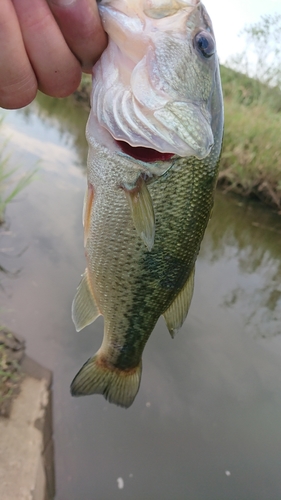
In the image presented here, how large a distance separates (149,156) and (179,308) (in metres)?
0.66

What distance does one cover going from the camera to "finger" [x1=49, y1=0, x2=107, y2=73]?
33.5 inches

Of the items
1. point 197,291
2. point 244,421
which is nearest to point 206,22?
point 244,421

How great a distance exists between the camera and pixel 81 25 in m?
0.87

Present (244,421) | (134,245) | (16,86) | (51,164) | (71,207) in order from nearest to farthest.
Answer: (16,86) → (134,245) → (244,421) → (71,207) → (51,164)

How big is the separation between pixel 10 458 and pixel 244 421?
1918mm

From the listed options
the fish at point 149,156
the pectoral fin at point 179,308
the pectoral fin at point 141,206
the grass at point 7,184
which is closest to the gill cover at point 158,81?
the fish at point 149,156

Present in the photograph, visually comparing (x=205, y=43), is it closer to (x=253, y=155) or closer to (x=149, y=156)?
(x=149, y=156)

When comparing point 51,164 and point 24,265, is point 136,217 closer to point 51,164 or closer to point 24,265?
point 24,265

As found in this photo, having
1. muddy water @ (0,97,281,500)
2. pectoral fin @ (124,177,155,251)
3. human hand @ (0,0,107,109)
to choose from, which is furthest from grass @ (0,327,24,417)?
human hand @ (0,0,107,109)

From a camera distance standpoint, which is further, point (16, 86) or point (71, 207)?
point (71, 207)

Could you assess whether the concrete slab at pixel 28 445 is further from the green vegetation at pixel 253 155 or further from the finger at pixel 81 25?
Answer: the green vegetation at pixel 253 155

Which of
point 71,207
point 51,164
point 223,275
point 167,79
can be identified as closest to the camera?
point 167,79

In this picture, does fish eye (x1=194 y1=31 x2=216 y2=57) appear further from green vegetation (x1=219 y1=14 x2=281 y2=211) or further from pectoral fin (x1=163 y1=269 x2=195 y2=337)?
green vegetation (x1=219 y1=14 x2=281 y2=211)

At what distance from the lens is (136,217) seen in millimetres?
1160
